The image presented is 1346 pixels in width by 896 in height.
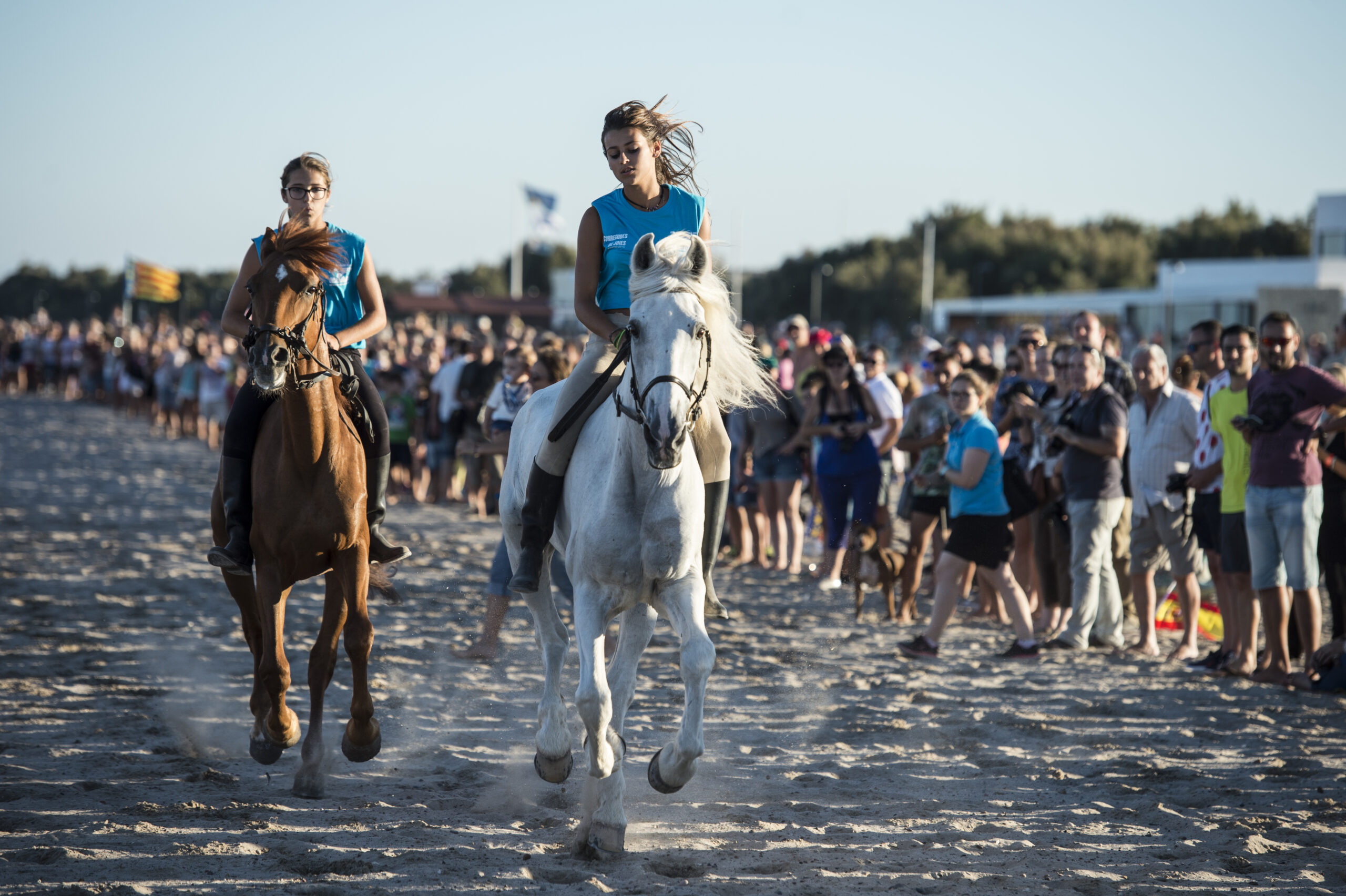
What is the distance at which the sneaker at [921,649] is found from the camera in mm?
8289

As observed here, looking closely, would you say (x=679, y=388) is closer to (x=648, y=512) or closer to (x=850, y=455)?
(x=648, y=512)

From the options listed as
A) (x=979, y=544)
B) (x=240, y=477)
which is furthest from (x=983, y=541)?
(x=240, y=477)

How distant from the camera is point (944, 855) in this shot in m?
4.60

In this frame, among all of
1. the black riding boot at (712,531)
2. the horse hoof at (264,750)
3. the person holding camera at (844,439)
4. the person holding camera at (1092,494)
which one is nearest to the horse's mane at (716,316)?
the black riding boot at (712,531)

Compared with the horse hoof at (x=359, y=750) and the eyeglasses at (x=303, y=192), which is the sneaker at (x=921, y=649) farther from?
the eyeglasses at (x=303, y=192)

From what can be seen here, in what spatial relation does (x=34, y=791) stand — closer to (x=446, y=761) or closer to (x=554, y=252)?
(x=446, y=761)

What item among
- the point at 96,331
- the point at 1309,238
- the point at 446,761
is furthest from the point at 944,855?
the point at 1309,238

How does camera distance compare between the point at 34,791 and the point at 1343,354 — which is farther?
the point at 1343,354

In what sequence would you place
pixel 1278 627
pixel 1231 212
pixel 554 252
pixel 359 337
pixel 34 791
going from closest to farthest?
1. pixel 34 791
2. pixel 359 337
3. pixel 1278 627
4. pixel 1231 212
5. pixel 554 252

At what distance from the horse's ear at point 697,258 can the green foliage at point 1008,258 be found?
78653mm

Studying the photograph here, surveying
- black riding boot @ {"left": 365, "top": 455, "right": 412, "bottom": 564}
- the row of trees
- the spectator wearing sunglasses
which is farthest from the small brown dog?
the row of trees

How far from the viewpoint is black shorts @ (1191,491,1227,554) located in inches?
317

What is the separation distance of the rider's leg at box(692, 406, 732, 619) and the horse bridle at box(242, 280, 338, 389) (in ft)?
5.49

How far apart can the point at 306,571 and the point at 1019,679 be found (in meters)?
4.86
